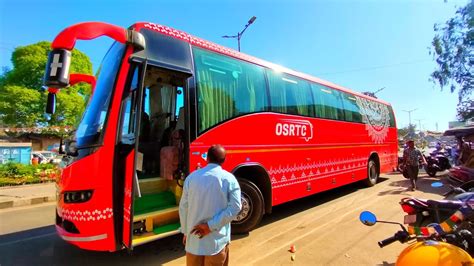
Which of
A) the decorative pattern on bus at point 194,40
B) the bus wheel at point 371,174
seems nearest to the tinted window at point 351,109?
the bus wheel at point 371,174

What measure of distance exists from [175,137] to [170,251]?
71.9 inches

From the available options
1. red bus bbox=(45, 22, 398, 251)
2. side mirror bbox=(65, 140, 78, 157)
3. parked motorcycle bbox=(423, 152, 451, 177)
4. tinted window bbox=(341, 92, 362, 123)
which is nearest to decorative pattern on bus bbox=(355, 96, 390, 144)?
tinted window bbox=(341, 92, 362, 123)

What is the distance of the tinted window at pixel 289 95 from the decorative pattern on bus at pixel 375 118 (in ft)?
12.6

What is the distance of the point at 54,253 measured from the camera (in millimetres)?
5176

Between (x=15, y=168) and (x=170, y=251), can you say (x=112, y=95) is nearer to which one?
(x=170, y=251)

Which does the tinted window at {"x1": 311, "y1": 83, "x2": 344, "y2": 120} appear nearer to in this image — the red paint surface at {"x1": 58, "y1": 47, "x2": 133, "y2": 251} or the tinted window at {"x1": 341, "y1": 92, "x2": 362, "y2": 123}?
the tinted window at {"x1": 341, "y1": 92, "x2": 362, "y2": 123}

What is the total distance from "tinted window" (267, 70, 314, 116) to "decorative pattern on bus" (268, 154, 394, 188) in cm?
125

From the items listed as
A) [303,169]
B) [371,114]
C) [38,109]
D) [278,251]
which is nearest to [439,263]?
[278,251]

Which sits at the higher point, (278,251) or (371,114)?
(371,114)

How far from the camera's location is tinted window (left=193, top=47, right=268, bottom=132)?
17.6 ft

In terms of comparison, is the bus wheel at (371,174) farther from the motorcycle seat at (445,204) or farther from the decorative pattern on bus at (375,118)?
the motorcycle seat at (445,204)

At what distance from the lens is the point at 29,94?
95.8 ft

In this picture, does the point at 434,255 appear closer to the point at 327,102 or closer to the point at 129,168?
the point at 129,168

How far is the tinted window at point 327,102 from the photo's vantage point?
850cm
